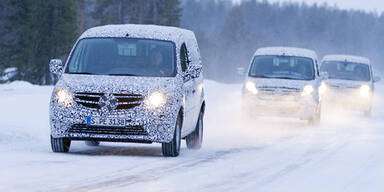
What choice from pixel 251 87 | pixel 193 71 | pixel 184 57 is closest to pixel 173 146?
pixel 193 71

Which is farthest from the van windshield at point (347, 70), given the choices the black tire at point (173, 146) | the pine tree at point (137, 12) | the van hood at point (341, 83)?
the pine tree at point (137, 12)

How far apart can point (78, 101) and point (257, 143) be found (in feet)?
15.3

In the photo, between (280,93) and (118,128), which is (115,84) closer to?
(118,128)

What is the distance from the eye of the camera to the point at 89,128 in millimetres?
12992

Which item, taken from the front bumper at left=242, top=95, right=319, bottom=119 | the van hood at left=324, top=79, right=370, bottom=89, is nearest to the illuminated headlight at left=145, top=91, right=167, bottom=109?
the front bumper at left=242, top=95, right=319, bottom=119

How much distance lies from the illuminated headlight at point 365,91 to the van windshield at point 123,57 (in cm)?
1847

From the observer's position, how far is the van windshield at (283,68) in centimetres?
2442

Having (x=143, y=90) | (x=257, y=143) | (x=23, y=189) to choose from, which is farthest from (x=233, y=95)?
(x=23, y=189)

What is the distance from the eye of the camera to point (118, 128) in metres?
13.0

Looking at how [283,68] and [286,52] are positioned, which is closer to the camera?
[283,68]

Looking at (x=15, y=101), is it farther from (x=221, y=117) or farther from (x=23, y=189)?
(x=23, y=189)

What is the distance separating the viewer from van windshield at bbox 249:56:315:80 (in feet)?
80.1

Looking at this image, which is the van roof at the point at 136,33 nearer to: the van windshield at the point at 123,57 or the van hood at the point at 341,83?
the van windshield at the point at 123,57

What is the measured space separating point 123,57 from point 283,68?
11.0 meters
